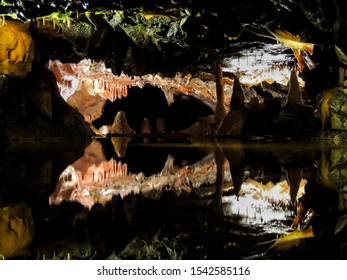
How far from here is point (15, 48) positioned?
22.1 feet

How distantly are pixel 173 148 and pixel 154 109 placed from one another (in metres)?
8.32

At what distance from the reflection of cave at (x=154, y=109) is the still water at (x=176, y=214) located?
11270 mm

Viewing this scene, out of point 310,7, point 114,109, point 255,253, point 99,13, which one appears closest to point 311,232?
point 255,253

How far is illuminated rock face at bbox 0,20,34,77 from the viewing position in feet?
21.5

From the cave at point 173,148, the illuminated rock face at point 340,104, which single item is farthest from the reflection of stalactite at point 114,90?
the illuminated rock face at point 340,104

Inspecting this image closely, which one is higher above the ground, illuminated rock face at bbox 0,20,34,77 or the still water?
illuminated rock face at bbox 0,20,34,77

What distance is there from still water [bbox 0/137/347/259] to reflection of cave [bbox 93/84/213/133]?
11270 millimetres

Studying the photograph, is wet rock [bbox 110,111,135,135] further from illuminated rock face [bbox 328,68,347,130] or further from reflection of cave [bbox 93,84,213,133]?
illuminated rock face [bbox 328,68,347,130]

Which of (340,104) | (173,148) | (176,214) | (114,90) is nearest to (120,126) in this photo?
(114,90)

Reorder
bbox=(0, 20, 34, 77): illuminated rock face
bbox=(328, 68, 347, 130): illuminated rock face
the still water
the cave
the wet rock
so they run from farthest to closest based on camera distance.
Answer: the wet rock, bbox=(0, 20, 34, 77): illuminated rock face, bbox=(328, 68, 347, 130): illuminated rock face, the cave, the still water

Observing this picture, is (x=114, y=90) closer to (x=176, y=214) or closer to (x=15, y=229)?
(x=176, y=214)

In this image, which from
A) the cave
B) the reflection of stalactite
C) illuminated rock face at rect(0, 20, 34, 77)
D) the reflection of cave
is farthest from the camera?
the reflection of cave

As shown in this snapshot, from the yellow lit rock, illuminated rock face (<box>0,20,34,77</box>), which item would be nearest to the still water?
the yellow lit rock

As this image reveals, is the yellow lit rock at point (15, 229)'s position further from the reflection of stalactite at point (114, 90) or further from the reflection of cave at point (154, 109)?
the reflection of cave at point (154, 109)
